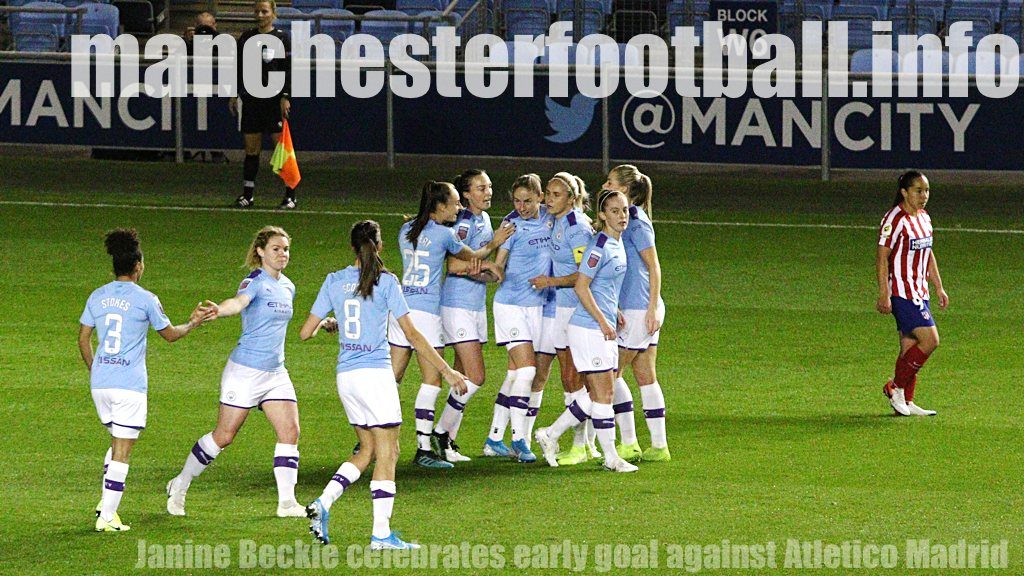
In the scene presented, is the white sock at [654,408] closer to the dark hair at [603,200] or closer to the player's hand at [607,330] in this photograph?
the player's hand at [607,330]

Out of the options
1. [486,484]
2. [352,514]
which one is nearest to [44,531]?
Answer: [352,514]

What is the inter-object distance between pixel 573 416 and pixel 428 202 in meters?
1.74

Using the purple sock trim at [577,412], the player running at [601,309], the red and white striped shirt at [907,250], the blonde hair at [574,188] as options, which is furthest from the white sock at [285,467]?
the red and white striped shirt at [907,250]

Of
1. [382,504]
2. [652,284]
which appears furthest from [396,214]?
[382,504]

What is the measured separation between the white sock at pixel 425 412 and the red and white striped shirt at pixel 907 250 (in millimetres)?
3937

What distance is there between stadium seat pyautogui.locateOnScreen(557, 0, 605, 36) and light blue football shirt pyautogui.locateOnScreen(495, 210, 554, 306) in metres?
→ 15.4

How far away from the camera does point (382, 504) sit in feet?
27.1

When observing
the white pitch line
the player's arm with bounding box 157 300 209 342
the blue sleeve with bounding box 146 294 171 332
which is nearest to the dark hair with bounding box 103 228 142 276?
the blue sleeve with bounding box 146 294 171 332

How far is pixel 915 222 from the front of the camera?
1214cm

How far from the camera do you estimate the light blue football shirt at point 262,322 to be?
9.05 meters

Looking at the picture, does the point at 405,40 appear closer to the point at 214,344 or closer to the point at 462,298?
the point at 214,344

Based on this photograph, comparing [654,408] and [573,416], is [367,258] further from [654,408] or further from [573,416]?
[654,408]

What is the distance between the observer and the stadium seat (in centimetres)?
2550

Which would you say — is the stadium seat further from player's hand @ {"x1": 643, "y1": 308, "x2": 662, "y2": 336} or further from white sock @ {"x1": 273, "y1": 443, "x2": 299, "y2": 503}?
white sock @ {"x1": 273, "y1": 443, "x2": 299, "y2": 503}
